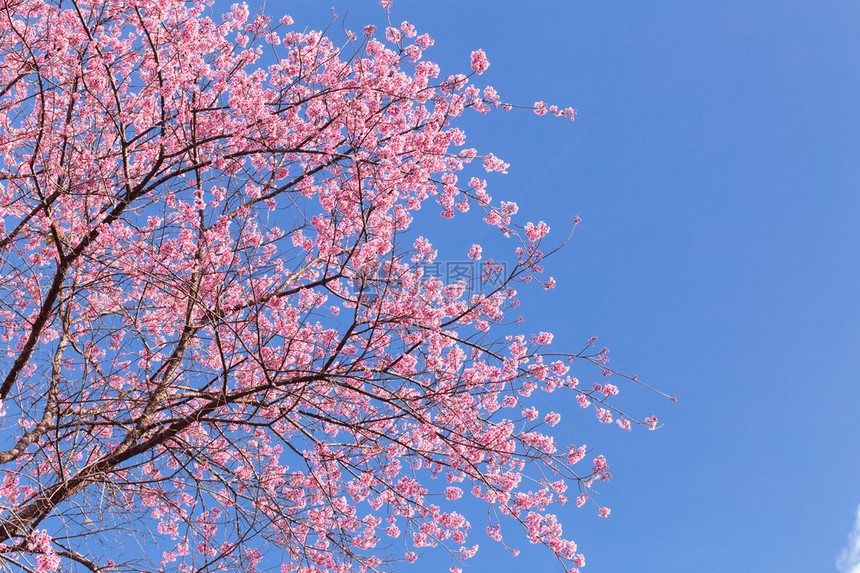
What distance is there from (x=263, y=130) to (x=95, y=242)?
2025 mm

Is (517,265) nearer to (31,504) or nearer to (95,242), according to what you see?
(95,242)

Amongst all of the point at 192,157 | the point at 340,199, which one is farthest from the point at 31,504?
the point at 340,199

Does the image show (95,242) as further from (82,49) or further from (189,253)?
(82,49)

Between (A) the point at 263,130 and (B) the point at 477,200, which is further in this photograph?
(B) the point at 477,200

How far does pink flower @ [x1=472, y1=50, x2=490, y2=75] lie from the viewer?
22.3ft

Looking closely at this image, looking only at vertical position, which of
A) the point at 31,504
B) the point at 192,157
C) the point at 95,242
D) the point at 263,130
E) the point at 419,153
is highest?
the point at 419,153

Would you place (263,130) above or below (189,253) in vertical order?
above

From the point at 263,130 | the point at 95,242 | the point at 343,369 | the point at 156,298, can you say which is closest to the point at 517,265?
the point at 343,369

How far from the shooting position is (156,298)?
28.3 ft

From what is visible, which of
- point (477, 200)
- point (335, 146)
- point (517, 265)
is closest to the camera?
point (517, 265)

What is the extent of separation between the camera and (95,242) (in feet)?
21.3

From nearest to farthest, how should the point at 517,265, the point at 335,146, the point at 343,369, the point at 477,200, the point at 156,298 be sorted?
1. the point at 343,369
2. the point at 517,265
3. the point at 335,146
4. the point at 477,200
5. the point at 156,298

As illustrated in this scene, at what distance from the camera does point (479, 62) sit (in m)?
6.84

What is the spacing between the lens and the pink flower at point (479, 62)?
22.3 feet
